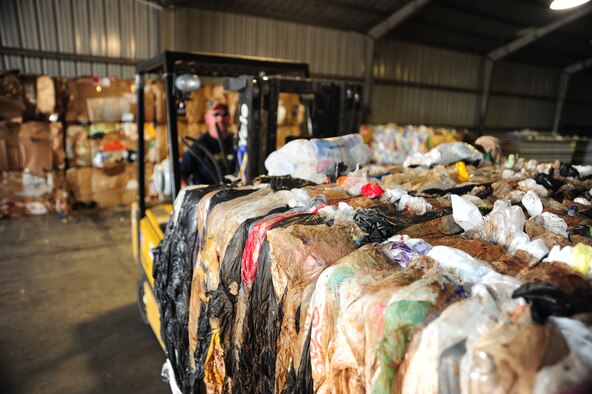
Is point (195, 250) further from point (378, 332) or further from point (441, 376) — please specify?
point (441, 376)

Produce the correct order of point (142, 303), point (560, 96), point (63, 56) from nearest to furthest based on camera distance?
point (142, 303) < point (63, 56) < point (560, 96)

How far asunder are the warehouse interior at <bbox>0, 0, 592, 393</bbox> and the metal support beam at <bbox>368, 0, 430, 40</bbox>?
12.4 ft

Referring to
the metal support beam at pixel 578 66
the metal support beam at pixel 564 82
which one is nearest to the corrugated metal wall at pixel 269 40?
the metal support beam at pixel 578 66

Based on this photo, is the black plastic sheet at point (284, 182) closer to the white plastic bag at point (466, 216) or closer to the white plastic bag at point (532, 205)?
the white plastic bag at point (466, 216)

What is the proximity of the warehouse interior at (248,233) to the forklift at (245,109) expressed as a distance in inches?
0.7

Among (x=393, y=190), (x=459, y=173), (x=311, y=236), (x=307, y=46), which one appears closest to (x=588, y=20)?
(x=307, y=46)

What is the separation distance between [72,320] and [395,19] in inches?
446

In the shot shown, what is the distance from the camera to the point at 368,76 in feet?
42.5

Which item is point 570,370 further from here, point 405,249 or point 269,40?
point 269,40

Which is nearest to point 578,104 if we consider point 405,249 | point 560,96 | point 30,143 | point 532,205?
point 560,96

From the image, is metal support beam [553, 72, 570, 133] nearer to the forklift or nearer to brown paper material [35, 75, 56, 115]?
the forklift

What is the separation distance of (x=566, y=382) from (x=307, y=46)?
1199 cm

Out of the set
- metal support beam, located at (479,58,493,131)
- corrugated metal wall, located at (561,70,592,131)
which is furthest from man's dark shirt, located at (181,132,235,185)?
corrugated metal wall, located at (561,70,592,131)

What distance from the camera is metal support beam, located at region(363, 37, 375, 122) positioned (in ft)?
41.6
